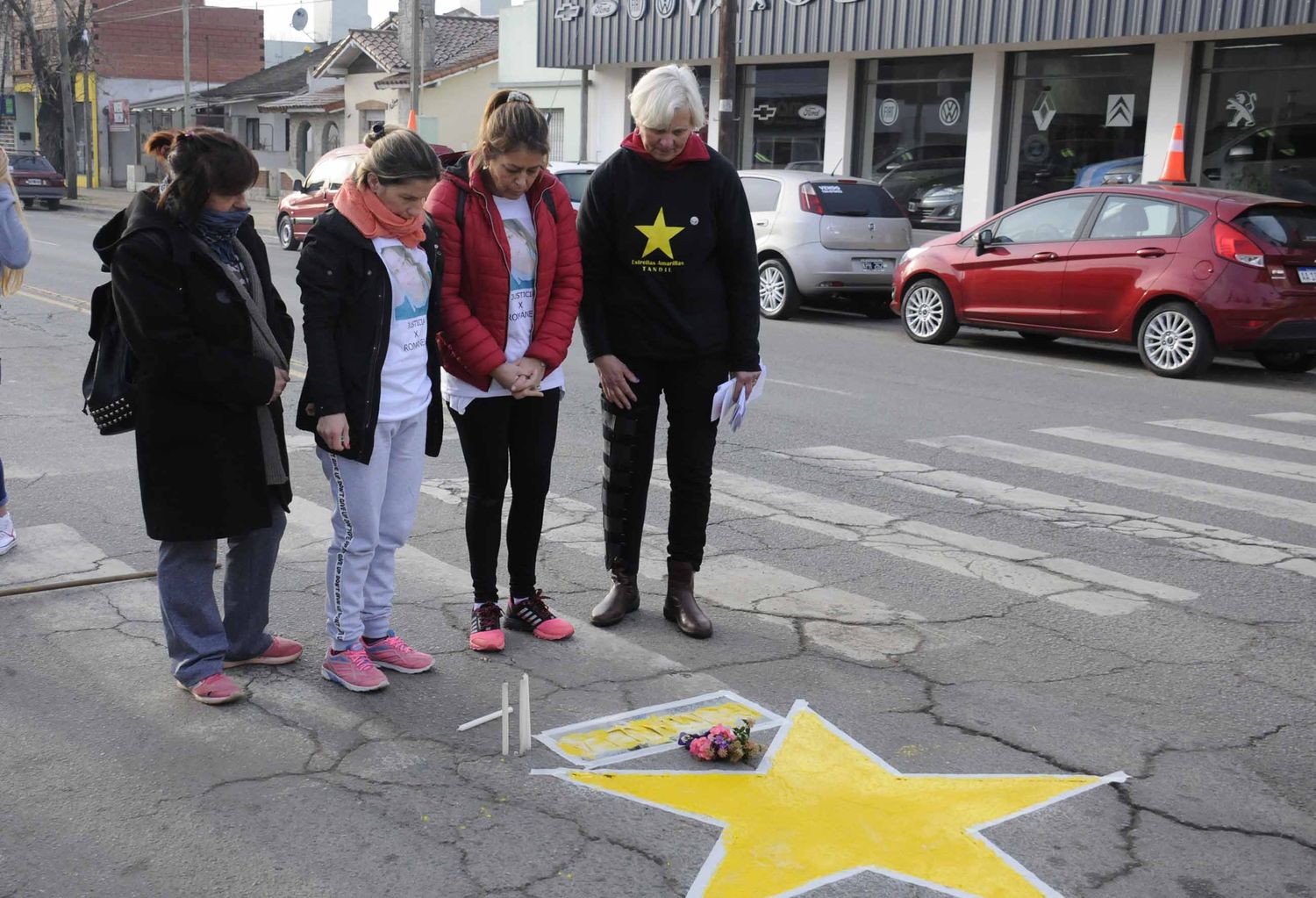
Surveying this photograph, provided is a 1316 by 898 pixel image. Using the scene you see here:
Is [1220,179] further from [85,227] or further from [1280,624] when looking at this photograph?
[85,227]

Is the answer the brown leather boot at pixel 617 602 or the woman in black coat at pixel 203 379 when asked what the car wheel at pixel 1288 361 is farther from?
the woman in black coat at pixel 203 379

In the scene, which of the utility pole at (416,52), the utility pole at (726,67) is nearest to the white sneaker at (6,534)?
the utility pole at (726,67)

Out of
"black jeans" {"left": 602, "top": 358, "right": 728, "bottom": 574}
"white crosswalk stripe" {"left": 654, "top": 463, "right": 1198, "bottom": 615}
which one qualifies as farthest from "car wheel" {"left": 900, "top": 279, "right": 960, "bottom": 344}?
"black jeans" {"left": 602, "top": 358, "right": 728, "bottom": 574}

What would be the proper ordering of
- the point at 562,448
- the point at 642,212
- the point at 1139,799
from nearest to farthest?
the point at 1139,799, the point at 642,212, the point at 562,448

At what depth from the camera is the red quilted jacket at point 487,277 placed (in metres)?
4.42

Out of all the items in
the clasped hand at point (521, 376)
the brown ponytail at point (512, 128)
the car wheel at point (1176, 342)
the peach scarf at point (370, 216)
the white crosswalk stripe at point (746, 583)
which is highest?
the brown ponytail at point (512, 128)

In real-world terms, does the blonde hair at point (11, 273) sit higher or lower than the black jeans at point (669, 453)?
higher

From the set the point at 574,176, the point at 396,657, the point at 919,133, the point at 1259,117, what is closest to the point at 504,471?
the point at 396,657

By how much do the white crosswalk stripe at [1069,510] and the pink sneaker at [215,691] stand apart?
3.96m

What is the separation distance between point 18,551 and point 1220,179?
645 inches

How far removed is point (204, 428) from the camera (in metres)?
3.99

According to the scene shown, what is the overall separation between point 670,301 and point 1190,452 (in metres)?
4.71

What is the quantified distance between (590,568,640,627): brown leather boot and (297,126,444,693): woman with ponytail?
0.76 metres

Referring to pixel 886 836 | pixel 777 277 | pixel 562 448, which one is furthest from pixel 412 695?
pixel 777 277
